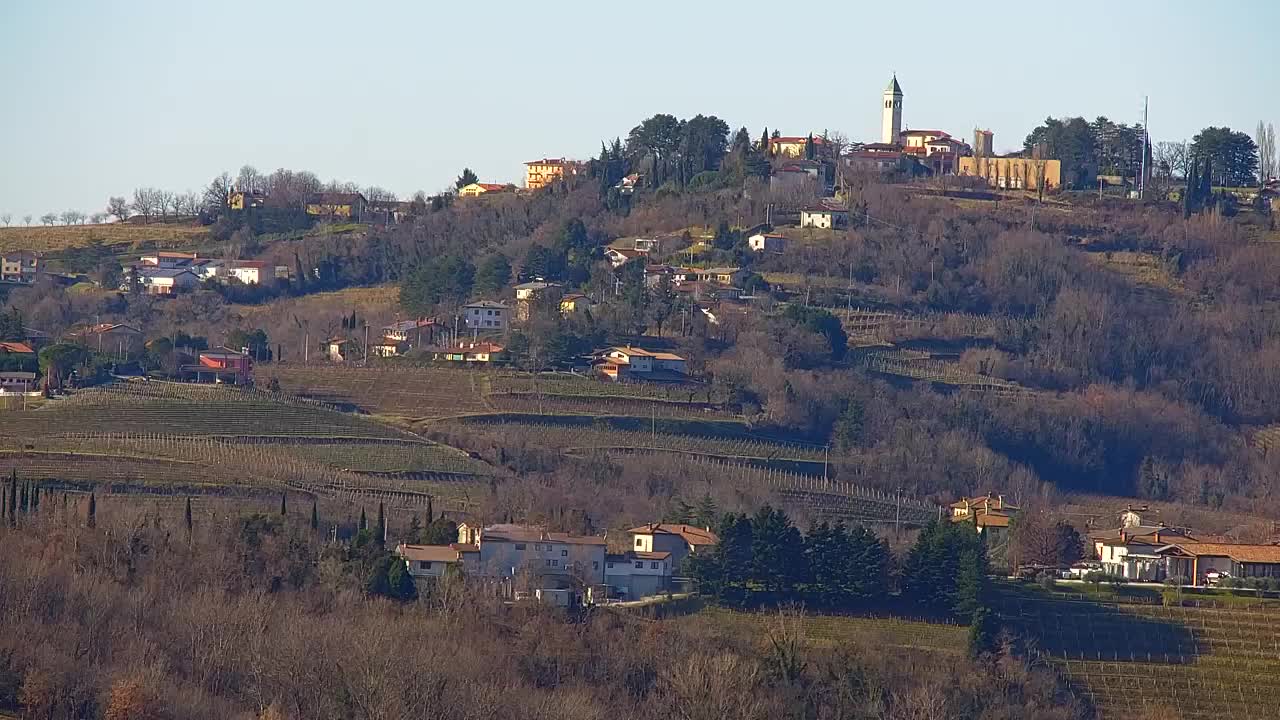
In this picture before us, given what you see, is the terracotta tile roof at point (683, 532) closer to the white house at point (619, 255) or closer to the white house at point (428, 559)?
the white house at point (428, 559)

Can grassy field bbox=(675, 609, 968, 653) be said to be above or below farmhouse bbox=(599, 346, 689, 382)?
below

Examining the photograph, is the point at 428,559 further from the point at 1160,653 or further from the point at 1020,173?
the point at 1020,173

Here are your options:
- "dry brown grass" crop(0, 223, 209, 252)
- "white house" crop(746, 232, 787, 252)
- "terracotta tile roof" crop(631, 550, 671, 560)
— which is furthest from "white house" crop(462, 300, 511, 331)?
"terracotta tile roof" crop(631, 550, 671, 560)

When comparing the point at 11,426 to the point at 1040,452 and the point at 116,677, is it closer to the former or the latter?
the point at 116,677

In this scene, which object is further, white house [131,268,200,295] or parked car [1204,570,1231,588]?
white house [131,268,200,295]

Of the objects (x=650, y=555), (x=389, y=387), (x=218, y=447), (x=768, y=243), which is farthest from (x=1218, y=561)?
(x=768, y=243)

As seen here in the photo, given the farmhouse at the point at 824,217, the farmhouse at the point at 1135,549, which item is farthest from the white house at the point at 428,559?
the farmhouse at the point at 824,217

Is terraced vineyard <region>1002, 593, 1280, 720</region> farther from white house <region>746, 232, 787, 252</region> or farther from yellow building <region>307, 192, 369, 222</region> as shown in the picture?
yellow building <region>307, 192, 369, 222</region>
